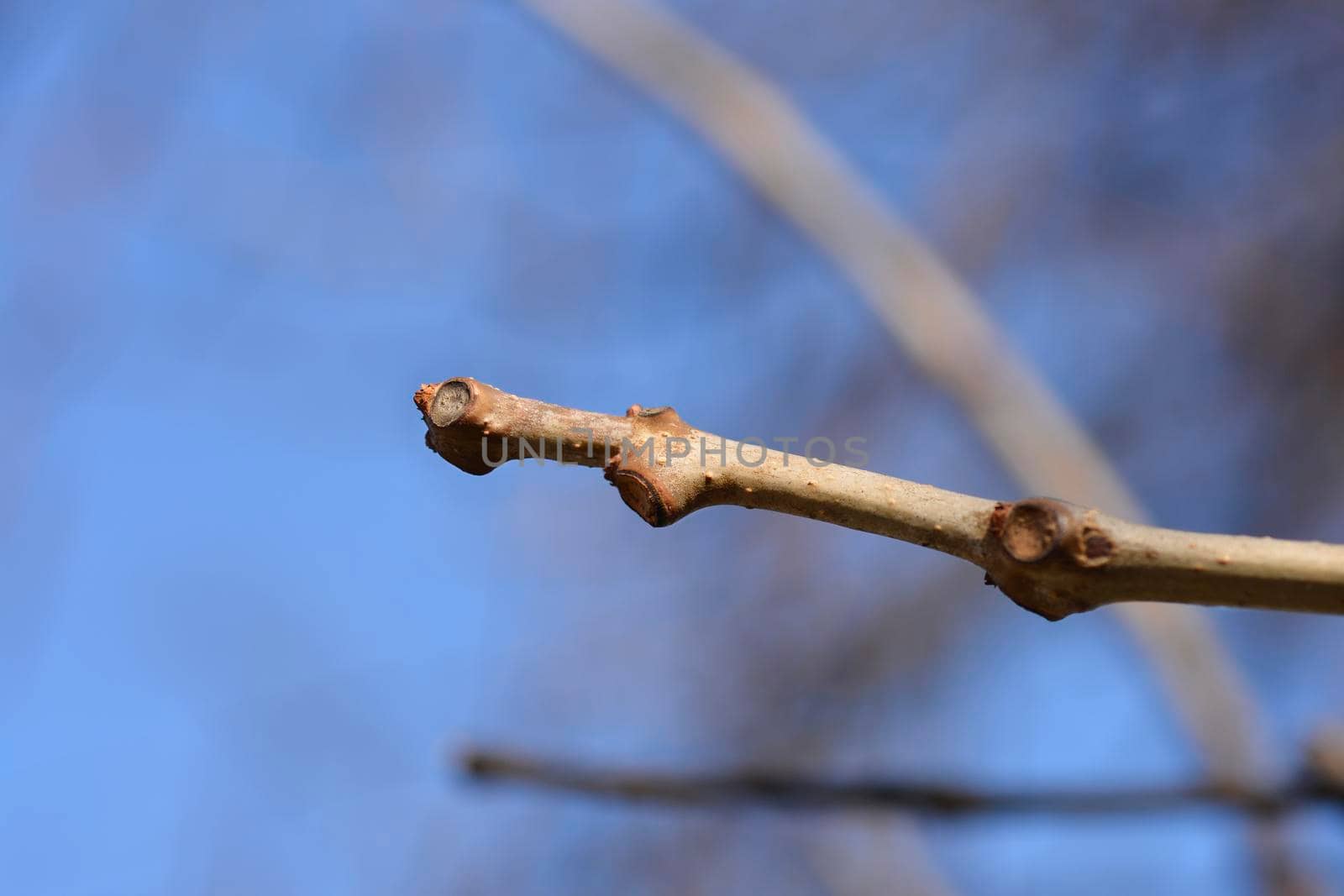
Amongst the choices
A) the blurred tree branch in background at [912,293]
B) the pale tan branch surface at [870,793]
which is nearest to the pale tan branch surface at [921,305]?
the blurred tree branch in background at [912,293]

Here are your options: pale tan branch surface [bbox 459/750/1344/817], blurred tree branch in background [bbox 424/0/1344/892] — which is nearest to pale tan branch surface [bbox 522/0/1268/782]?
blurred tree branch in background [bbox 424/0/1344/892]

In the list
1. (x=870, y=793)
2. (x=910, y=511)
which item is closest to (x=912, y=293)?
(x=870, y=793)

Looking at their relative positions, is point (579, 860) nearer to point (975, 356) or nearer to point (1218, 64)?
point (975, 356)

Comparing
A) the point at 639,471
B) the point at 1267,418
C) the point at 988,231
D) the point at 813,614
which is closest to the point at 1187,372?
the point at 1267,418

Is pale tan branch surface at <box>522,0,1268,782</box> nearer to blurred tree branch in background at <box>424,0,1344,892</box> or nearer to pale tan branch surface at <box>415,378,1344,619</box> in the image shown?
blurred tree branch in background at <box>424,0,1344,892</box>

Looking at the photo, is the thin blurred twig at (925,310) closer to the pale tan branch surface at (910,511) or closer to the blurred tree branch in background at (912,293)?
the blurred tree branch in background at (912,293)

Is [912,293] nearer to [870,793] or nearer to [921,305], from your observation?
[921,305]
